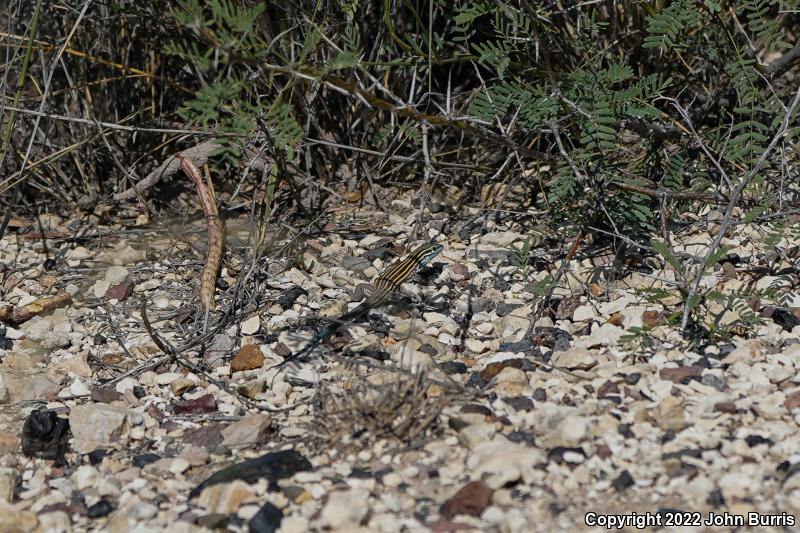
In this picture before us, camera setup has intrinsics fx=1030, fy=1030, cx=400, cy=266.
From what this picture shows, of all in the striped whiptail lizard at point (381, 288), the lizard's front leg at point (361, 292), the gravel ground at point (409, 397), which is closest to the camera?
the gravel ground at point (409, 397)

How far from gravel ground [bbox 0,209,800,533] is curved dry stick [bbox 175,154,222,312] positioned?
7cm

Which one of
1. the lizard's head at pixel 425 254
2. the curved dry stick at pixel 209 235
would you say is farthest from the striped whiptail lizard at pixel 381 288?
the curved dry stick at pixel 209 235

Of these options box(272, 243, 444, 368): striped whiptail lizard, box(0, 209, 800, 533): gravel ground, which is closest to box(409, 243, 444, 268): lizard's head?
box(272, 243, 444, 368): striped whiptail lizard

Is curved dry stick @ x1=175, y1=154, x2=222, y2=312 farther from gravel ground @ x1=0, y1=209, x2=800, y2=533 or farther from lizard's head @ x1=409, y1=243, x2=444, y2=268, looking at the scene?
lizard's head @ x1=409, y1=243, x2=444, y2=268

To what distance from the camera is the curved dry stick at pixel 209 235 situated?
12.6 ft

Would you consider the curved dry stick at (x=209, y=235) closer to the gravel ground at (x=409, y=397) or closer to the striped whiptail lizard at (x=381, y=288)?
the gravel ground at (x=409, y=397)

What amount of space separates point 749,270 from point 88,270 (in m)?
2.62

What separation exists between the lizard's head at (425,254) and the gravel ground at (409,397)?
101 millimetres

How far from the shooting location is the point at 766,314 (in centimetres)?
339

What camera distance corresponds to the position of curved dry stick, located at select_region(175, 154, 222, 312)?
12.6 ft

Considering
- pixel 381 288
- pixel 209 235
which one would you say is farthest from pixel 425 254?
pixel 209 235

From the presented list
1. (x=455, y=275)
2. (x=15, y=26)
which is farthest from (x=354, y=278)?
(x=15, y=26)

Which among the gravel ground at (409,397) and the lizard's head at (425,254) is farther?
the lizard's head at (425,254)

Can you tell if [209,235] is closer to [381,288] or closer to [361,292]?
[361,292]
